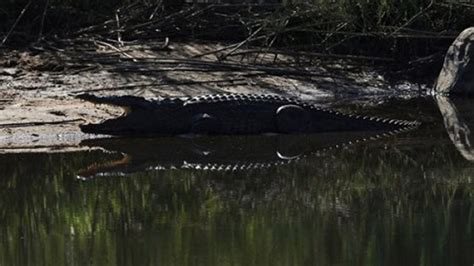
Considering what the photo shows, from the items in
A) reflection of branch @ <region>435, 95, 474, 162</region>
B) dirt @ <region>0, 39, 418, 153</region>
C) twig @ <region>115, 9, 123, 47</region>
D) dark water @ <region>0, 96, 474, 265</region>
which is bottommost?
dark water @ <region>0, 96, 474, 265</region>

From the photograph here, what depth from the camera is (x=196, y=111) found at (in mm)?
9328

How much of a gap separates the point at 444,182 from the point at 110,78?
4.54 metres

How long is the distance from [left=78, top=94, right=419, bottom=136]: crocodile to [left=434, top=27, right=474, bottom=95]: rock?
214 centimetres

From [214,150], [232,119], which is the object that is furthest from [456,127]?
[214,150]

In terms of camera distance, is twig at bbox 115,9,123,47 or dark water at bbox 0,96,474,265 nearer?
dark water at bbox 0,96,474,265

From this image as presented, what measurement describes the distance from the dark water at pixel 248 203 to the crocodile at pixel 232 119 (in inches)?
7.8

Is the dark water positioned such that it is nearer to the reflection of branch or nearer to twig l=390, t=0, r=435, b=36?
the reflection of branch

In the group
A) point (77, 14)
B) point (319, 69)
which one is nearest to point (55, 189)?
point (319, 69)

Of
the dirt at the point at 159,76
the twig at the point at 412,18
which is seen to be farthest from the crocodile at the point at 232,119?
the twig at the point at 412,18

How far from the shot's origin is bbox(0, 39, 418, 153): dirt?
34.3 feet

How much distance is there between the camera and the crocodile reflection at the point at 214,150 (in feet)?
26.1

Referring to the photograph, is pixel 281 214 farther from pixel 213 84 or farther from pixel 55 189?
pixel 213 84

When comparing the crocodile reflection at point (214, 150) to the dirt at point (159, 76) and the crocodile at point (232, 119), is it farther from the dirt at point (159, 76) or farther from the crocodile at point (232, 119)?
the dirt at point (159, 76)

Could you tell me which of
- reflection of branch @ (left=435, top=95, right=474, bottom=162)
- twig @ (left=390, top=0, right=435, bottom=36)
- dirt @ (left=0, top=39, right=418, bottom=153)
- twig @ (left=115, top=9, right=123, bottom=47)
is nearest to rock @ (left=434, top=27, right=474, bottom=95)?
reflection of branch @ (left=435, top=95, right=474, bottom=162)
